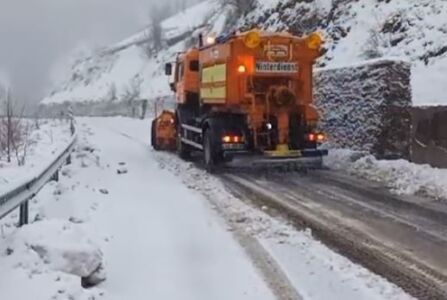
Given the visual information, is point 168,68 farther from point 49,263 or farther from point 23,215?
point 49,263

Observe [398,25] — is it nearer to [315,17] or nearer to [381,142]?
[315,17]

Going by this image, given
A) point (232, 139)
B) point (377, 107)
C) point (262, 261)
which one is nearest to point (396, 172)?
point (377, 107)

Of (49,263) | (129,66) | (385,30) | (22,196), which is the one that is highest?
(129,66)

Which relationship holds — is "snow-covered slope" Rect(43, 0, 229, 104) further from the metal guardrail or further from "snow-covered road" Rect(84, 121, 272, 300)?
the metal guardrail

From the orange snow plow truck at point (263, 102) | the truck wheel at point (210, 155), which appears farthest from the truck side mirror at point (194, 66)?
the truck wheel at point (210, 155)

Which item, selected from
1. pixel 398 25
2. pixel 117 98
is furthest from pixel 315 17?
pixel 117 98

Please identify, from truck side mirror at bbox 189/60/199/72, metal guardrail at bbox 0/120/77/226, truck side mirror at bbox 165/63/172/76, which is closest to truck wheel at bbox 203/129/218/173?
truck side mirror at bbox 189/60/199/72

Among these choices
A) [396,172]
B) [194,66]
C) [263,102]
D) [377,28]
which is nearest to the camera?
[396,172]

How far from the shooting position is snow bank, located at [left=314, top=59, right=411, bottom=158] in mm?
15875

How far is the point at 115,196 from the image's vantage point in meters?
11.6

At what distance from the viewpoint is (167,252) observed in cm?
777

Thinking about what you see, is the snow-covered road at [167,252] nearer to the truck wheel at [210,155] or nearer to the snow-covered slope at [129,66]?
the truck wheel at [210,155]

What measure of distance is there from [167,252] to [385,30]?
74.1 feet

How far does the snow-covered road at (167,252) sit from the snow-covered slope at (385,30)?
12.0m
